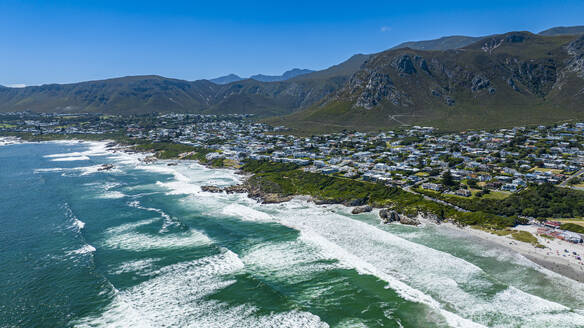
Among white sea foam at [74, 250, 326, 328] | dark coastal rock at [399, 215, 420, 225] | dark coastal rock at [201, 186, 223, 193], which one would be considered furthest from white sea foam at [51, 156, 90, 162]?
dark coastal rock at [399, 215, 420, 225]

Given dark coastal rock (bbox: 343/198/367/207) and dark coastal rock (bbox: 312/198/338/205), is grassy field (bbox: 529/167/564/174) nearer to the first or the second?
dark coastal rock (bbox: 343/198/367/207)

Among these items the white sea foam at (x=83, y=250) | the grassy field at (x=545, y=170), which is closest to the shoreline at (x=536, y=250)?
the grassy field at (x=545, y=170)

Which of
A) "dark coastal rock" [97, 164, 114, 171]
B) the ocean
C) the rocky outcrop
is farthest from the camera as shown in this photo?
"dark coastal rock" [97, 164, 114, 171]

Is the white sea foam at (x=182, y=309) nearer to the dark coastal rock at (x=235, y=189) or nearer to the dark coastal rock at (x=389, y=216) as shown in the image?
the dark coastal rock at (x=389, y=216)

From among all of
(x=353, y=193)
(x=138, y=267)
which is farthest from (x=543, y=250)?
(x=138, y=267)

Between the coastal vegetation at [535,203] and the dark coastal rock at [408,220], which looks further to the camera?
the dark coastal rock at [408,220]

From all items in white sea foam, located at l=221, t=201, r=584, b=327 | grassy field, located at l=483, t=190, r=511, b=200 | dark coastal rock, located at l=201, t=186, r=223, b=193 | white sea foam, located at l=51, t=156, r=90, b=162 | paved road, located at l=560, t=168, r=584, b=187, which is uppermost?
white sea foam, located at l=51, t=156, r=90, b=162

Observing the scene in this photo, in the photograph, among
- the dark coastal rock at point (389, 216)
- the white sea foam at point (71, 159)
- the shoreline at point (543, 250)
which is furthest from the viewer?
the white sea foam at point (71, 159)

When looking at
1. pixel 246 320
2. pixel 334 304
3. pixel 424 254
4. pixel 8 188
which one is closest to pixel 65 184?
pixel 8 188

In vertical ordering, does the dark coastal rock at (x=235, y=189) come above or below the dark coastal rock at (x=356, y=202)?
above
